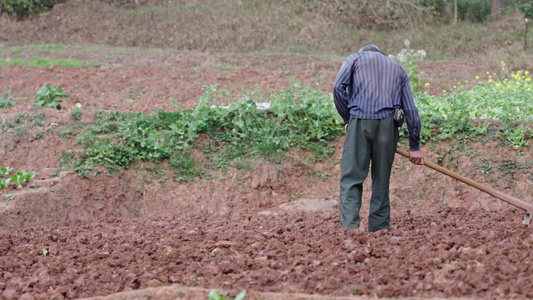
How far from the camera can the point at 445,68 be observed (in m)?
13.8

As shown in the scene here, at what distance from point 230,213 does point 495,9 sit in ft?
55.6

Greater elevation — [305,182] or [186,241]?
[186,241]

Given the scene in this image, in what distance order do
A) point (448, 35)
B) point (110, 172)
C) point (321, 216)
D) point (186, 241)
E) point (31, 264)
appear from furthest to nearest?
point (448, 35) < point (110, 172) < point (321, 216) < point (186, 241) < point (31, 264)

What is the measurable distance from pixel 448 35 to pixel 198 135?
1306 cm

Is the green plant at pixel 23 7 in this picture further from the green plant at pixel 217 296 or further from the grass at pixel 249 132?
the green plant at pixel 217 296

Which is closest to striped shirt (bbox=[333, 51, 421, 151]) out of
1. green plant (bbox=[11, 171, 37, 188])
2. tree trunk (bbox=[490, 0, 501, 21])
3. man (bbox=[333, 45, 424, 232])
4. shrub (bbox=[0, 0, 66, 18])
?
man (bbox=[333, 45, 424, 232])

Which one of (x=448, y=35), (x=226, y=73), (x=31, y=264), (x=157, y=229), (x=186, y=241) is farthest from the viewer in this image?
(x=448, y=35)

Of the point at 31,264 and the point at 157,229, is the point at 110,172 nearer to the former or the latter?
the point at 157,229

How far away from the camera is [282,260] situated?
417 centimetres

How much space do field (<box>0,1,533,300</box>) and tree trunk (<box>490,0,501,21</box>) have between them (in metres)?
9.32

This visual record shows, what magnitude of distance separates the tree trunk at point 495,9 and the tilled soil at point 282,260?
1599 cm

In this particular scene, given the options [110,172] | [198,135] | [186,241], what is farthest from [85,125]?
[186,241]

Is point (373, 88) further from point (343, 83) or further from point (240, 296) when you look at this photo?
point (240, 296)

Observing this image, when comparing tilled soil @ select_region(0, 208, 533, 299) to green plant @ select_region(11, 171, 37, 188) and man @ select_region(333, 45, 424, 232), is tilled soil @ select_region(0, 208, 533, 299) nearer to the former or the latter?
man @ select_region(333, 45, 424, 232)
